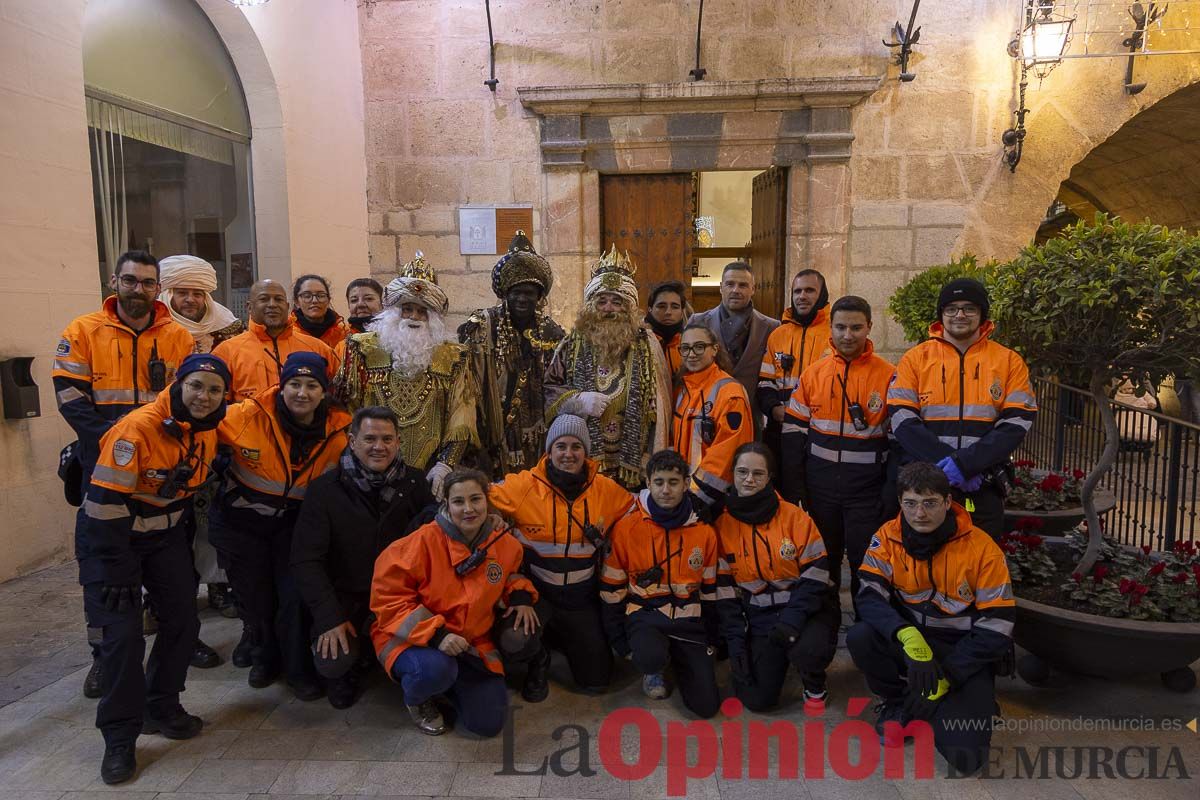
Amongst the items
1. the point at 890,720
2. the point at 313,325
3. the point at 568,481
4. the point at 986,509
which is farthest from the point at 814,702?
the point at 313,325

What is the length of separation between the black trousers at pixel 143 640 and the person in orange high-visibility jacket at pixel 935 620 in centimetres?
279

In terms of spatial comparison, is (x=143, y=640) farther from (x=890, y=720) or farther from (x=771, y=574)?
(x=890, y=720)

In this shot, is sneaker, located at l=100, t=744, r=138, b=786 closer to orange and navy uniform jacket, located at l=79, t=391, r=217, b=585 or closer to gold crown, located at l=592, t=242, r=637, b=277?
orange and navy uniform jacket, located at l=79, t=391, r=217, b=585

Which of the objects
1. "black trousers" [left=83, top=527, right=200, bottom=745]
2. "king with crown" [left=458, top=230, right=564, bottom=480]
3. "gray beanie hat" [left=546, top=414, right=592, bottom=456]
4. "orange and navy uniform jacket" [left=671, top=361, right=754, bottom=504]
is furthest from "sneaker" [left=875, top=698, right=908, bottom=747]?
"black trousers" [left=83, top=527, right=200, bottom=745]

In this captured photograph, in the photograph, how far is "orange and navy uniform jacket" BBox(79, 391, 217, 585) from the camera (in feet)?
9.32

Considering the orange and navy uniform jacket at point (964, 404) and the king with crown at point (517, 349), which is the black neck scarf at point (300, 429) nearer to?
the king with crown at point (517, 349)

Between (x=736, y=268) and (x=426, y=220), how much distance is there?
4253 millimetres

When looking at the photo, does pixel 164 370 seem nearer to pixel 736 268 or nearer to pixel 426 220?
pixel 736 268

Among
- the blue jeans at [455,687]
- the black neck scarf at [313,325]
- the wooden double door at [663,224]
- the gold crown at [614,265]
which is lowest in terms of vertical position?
the blue jeans at [455,687]

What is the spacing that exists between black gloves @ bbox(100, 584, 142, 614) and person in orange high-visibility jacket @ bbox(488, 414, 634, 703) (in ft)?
4.98

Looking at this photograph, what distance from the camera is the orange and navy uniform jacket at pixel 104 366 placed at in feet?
11.8

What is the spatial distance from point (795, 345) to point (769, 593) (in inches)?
58.7

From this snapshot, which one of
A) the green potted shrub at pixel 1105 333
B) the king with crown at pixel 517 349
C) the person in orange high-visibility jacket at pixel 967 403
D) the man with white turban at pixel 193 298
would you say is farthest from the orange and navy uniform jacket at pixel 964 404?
the man with white turban at pixel 193 298

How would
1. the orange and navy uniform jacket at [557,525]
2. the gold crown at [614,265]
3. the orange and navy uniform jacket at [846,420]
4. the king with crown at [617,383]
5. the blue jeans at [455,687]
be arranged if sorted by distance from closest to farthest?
the blue jeans at [455,687] → the orange and navy uniform jacket at [557,525] → the orange and navy uniform jacket at [846,420] → the king with crown at [617,383] → the gold crown at [614,265]
